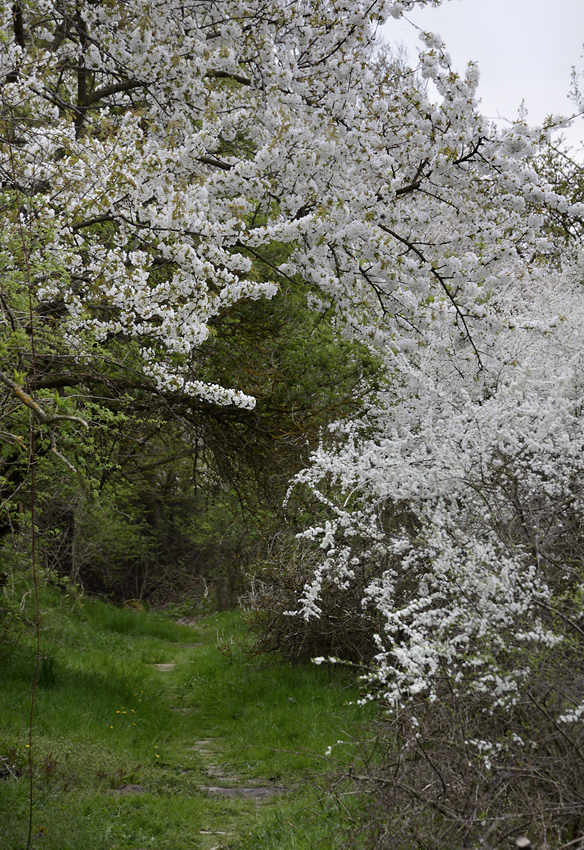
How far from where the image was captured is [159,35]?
6.95m

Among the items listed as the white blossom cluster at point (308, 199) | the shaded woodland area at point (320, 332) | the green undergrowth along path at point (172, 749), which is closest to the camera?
the shaded woodland area at point (320, 332)

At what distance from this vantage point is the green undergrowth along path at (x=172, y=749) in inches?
168

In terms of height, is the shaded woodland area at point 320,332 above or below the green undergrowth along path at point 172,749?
above

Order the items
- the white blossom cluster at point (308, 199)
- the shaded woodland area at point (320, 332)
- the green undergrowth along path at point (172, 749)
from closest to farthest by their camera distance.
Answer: the shaded woodland area at point (320, 332) < the green undergrowth along path at point (172, 749) < the white blossom cluster at point (308, 199)

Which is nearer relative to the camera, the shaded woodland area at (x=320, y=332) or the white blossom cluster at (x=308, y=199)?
the shaded woodland area at (x=320, y=332)

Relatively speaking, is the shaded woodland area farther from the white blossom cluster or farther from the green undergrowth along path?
the green undergrowth along path

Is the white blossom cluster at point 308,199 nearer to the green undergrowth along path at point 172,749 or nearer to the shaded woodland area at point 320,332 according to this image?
the shaded woodland area at point 320,332

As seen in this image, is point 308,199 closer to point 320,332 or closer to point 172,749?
point 320,332

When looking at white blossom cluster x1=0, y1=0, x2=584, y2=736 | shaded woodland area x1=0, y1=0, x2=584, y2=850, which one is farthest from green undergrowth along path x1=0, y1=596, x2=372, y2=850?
white blossom cluster x1=0, y1=0, x2=584, y2=736

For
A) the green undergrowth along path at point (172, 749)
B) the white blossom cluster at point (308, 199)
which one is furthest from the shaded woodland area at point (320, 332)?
the green undergrowth along path at point (172, 749)

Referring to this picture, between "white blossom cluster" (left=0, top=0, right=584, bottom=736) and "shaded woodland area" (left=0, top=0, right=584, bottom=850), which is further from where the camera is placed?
"white blossom cluster" (left=0, top=0, right=584, bottom=736)

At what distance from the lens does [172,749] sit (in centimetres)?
611

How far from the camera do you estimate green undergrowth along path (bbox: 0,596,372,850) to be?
14.0ft

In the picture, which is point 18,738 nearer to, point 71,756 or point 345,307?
point 71,756
